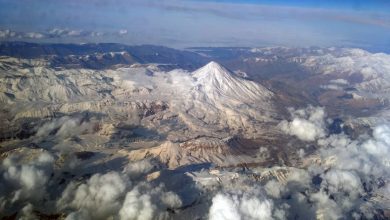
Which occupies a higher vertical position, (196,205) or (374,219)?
(196,205)

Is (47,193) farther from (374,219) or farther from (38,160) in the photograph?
(374,219)

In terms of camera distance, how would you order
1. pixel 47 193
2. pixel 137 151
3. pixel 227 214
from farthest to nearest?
pixel 137 151
pixel 47 193
pixel 227 214

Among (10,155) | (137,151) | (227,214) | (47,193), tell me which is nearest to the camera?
(227,214)

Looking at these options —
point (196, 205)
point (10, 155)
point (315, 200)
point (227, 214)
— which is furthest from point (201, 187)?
point (10, 155)

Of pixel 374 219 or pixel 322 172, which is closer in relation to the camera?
pixel 374 219

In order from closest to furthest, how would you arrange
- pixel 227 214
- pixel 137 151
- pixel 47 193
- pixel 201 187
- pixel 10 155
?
1. pixel 227 214
2. pixel 47 193
3. pixel 201 187
4. pixel 10 155
5. pixel 137 151

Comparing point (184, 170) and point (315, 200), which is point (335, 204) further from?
point (184, 170)

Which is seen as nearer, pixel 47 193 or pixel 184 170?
pixel 47 193

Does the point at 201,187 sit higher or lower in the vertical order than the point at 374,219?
higher

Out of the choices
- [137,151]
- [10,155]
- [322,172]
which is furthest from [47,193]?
[322,172]
